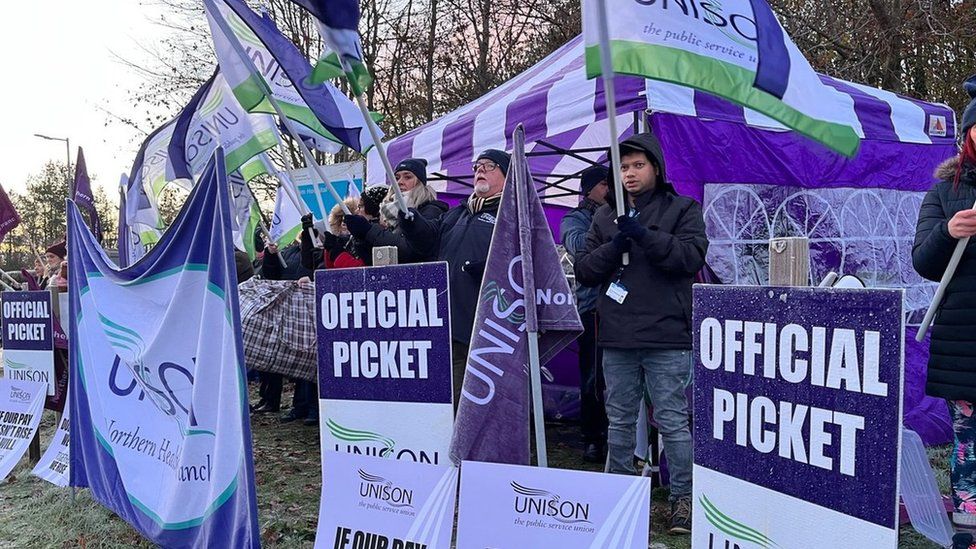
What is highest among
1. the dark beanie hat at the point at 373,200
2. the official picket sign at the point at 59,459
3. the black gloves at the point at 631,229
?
the dark beanie hat at the point at 373,200

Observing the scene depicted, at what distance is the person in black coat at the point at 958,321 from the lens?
3.04 m

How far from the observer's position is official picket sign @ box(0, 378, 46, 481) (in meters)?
5.61

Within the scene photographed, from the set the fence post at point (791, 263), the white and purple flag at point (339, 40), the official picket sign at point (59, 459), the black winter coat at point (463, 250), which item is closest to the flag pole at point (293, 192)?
the black winter coat at point (463, 250)

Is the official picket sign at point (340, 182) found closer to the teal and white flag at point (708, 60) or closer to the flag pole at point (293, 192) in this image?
the flag pole at point (293, 192)

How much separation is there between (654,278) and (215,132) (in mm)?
3421

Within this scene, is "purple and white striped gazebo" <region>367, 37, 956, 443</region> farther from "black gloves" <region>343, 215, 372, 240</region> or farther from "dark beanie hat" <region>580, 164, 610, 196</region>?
"black gloves" <region>343, 215, 372, 240</region>

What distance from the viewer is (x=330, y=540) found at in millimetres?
3244

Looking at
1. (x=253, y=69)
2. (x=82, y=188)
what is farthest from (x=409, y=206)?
(x=82, y=188)

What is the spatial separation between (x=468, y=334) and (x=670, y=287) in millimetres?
1214

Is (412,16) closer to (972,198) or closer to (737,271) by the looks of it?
(737,271)

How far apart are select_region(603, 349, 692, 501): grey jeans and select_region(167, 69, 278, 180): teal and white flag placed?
315 cm

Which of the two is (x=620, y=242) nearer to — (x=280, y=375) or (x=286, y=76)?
(x=286, y=76)

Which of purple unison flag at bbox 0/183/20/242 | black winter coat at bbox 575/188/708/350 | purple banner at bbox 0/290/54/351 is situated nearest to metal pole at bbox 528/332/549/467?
black winter coat at bbox 575/188/708/350

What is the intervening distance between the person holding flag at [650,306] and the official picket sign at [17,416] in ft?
13.3
